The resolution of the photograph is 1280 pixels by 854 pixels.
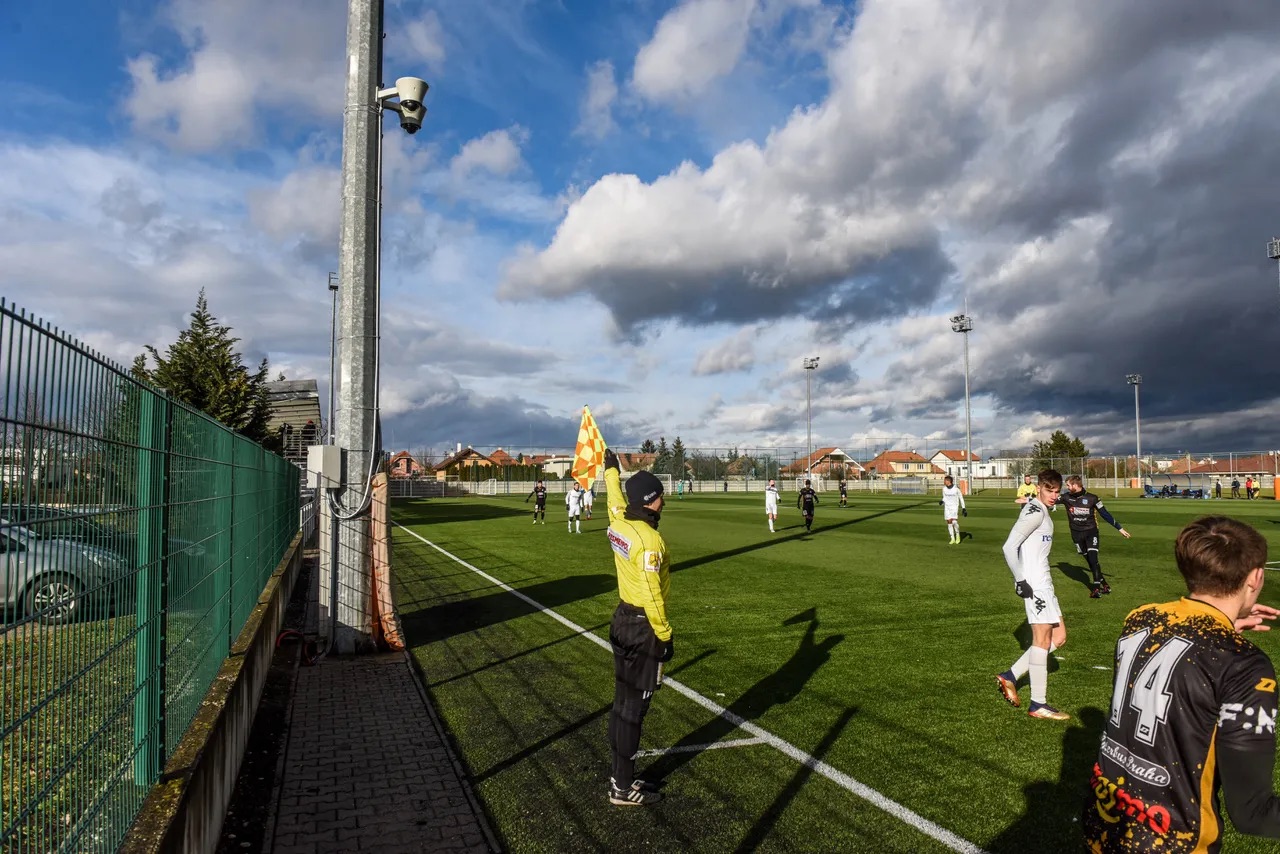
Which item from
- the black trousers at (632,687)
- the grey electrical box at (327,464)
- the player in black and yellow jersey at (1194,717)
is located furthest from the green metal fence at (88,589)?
the grey electrical box at (327,464)

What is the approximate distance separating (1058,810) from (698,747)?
229 centimetres

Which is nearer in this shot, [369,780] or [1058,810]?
[1058,810]

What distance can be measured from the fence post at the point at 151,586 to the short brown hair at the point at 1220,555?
379 cm

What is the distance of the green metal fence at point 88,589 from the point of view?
2.07 metres

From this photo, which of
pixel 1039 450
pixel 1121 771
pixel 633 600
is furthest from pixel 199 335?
pixel 1039 450

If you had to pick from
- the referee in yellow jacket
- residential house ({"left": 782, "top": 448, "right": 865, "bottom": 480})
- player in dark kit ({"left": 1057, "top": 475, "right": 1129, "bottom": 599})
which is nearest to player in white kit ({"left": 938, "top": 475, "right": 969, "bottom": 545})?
player in dark kit ({"left": 1057, "top": 475, "right": 1129, "bottom": 599})

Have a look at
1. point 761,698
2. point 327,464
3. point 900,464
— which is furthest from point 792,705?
point 900,464

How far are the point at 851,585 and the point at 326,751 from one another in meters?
10.0

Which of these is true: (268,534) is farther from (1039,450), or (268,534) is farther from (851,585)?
(1039,450)

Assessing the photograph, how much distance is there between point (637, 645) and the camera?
483 centimetres

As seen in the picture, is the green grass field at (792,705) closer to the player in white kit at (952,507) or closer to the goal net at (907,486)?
the player in white kit at (952,507)

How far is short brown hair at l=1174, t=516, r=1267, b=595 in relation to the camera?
2322 millimetres

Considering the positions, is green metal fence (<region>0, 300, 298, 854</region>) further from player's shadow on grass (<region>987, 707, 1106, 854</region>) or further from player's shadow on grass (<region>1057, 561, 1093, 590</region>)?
player's shadow on grass (<region>1057, 561, 1093, 590</region>)

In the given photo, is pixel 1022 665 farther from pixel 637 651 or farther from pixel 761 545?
pixel 761 545
